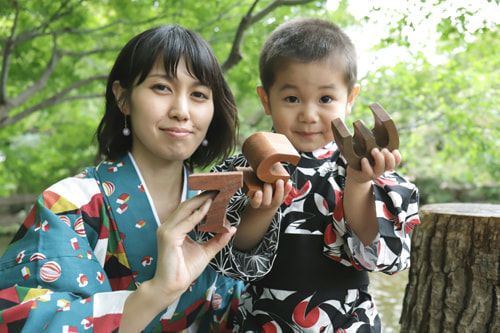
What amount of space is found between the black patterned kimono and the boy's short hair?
42cm

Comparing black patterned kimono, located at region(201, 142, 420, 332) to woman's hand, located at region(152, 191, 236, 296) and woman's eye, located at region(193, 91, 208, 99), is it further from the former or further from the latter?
woman's eye, located at region(193, 91, 208, 99)

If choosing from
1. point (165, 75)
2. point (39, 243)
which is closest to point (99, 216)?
point (39, 243)

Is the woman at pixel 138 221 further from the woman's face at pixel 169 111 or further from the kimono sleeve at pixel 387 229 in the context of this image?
the kimono sleeve at pixel 387 229

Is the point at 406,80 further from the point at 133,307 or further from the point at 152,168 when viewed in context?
the point at 133,307

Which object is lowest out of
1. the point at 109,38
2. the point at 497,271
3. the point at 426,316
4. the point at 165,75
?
the point at 426,316

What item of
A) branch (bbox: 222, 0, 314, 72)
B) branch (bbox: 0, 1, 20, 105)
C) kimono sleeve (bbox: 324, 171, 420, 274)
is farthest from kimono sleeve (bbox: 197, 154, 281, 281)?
branch (bbox: 0, 1, 20, 105)

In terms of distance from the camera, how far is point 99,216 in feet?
5.78

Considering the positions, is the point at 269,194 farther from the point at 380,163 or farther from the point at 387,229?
the point at 387,229

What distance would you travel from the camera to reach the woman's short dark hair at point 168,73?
1766mm

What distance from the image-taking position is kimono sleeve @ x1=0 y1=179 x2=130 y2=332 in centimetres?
137

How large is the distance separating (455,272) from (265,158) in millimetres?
1639

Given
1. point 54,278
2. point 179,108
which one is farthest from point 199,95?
point 54,278

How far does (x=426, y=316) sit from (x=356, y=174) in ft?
4.78

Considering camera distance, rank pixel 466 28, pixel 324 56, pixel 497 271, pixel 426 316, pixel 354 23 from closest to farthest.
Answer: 1. pixel 324 56
2. pixel 497 271
3. pixel 426 316
4. pixel 466 28
5. pixel 354 23
